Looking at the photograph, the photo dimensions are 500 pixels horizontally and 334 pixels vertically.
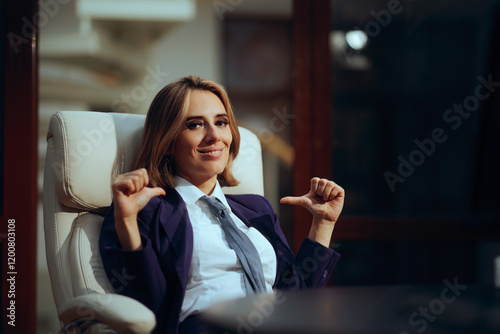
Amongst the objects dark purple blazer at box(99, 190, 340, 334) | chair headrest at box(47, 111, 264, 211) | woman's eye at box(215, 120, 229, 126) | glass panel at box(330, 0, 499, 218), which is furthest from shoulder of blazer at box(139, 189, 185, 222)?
glass panel at box(330, 0, 499, 218)

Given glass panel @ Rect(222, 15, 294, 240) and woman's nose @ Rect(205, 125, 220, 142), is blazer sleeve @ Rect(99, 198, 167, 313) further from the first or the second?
glass panel @ Rect(222, 15, 294, 240)

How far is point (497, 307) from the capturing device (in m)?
0.88

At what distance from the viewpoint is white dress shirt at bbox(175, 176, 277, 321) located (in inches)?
51.3

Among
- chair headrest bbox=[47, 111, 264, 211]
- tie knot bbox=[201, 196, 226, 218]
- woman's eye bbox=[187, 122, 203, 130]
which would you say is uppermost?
woman's eye bbox=[187, 122, 203, 130]

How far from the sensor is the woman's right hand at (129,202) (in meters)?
1.21

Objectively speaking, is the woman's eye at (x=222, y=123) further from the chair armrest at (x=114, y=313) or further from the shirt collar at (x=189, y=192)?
the chair armrest at (x=114, y=313)

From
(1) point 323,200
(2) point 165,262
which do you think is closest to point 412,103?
(1) point 323,200

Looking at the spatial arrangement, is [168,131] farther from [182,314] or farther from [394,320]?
[394,320]

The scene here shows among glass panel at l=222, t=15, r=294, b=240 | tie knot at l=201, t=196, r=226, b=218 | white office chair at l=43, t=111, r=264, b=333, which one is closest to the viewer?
white office chair at l=43, t=111, r=264, b=333

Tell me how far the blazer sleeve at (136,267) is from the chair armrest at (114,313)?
0.14 metres

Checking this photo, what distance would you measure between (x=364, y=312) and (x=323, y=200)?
2.31ft

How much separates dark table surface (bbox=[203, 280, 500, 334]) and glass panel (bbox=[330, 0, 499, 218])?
1.66m

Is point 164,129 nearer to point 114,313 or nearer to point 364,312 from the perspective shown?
point 114,313

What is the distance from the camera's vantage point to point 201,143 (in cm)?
146
